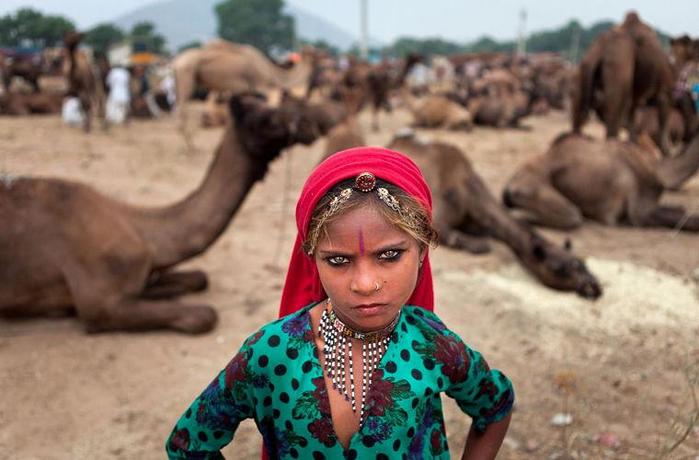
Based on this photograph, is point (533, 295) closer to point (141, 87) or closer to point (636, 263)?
point (636, 263)

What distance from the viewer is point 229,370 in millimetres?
1507

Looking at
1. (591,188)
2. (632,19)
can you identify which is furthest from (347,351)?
(632,19)

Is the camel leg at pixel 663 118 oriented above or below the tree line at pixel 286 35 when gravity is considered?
below

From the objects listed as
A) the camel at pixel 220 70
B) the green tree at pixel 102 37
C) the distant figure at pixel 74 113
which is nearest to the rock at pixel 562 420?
the camel at pixel 220 70

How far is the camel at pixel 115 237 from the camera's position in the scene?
3775 millimetres

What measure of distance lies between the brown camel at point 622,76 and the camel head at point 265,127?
496cm

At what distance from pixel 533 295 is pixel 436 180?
160 centimetres

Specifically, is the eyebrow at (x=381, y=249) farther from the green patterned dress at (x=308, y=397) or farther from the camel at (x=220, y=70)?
the camel at (x=220, y=70)

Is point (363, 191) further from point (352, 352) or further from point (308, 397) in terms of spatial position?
point (308, 397)

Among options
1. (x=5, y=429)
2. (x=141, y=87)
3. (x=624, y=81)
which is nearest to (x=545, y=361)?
(x=5, y=429)

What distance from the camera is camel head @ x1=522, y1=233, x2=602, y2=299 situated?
15.1 feet

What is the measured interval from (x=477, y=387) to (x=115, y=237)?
9.78 ft

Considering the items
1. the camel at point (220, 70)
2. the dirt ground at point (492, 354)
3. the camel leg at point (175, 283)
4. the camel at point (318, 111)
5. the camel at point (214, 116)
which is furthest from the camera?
the camel at point (214, 116)

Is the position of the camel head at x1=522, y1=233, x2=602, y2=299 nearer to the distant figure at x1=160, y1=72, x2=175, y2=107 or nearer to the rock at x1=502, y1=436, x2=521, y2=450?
the rock at x1=502, y1=436, x2=521, y2=450
